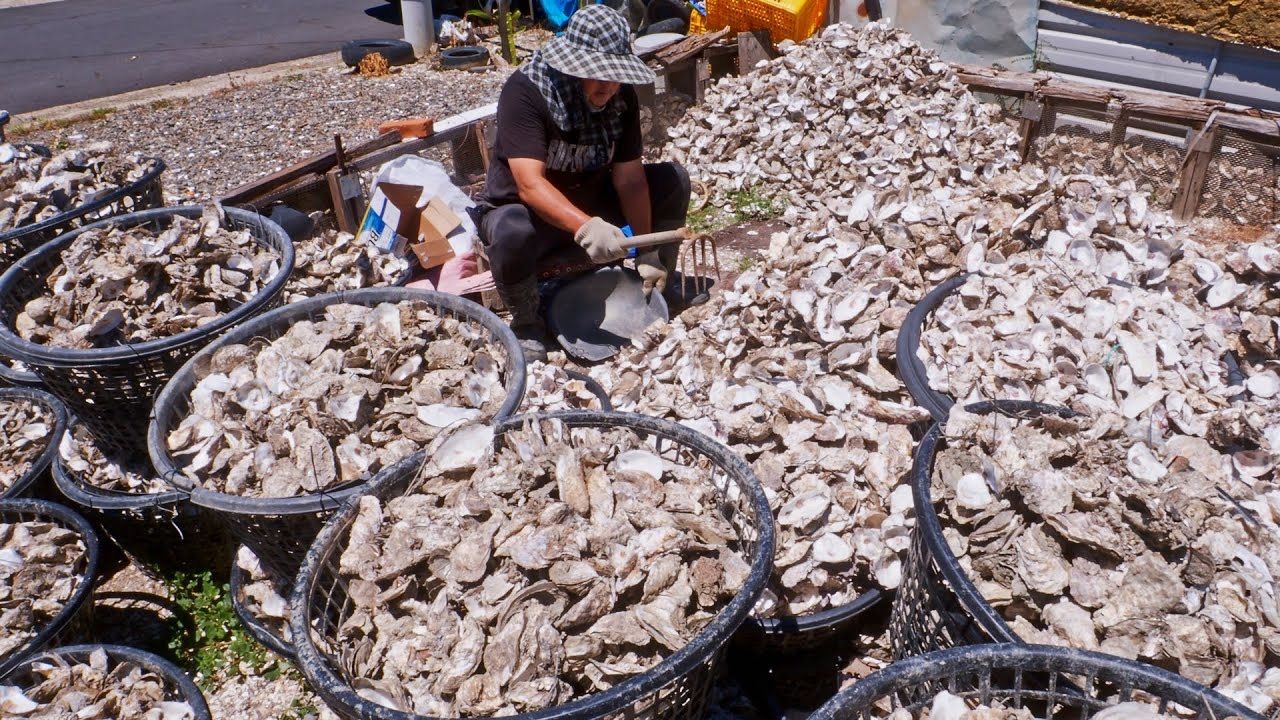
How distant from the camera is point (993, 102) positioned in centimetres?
568

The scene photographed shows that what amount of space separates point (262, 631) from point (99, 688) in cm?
43

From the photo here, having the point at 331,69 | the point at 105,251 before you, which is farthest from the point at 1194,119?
the point at 331,69

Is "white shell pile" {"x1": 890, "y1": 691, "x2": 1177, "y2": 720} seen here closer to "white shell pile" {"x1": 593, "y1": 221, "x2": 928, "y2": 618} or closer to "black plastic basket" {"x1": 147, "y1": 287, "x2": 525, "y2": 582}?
"white shell pile" {"x1": 593, "y1": 221, "x2": 928, "y2": 618}

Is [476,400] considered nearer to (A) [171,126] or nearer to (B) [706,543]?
(B) [706,543]

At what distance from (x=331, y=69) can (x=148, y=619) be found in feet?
28.6

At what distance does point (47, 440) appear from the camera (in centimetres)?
319

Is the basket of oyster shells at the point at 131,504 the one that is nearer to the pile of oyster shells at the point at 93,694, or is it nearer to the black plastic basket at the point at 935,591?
the pile of oyster shells at the point at 93,694

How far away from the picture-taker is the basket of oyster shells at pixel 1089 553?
5.50ft

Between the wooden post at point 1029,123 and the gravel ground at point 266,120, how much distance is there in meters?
5.11

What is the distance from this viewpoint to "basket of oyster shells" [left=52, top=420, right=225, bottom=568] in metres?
2.87

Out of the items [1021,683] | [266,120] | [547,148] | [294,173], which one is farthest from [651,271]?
[266,120]

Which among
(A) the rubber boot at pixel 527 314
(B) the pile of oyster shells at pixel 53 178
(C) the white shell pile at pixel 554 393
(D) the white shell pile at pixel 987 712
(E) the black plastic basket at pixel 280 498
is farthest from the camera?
(A) the rubber boot at pixel 527 314

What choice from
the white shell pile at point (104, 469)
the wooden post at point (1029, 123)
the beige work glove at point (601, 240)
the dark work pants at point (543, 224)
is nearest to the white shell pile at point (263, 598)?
the white shell pile at point (104, 469)

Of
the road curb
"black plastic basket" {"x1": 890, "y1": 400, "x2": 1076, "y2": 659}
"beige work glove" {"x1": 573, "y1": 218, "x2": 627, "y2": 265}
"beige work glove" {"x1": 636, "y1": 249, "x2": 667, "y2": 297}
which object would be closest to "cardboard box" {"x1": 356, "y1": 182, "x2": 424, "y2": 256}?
"beige work glove" {"x1": 573, "y1": 218, "x2": 627, "y2": 265}
